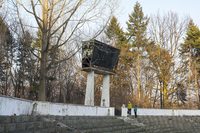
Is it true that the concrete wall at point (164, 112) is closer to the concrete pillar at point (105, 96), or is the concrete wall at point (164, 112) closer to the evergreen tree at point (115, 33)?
the concrete pillar at point (105, 96)

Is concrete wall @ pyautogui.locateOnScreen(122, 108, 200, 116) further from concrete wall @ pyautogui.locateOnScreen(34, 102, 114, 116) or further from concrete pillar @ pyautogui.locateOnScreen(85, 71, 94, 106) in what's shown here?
concrete wall @ pyautogui.locateOnScreen(34, 102, 114, 116)

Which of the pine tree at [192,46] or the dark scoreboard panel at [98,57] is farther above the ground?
the pine tree at [192,46]

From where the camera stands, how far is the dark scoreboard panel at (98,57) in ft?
85.4

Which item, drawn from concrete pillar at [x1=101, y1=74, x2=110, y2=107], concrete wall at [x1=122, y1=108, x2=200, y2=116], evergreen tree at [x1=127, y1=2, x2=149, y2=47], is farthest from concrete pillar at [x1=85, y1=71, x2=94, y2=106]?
evergreen tree at [x1=127, y1=2, x2=149, y2=47]

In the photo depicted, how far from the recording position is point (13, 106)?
499 inches

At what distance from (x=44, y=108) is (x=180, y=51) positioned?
117 ft

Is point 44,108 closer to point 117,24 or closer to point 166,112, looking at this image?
point 166,112

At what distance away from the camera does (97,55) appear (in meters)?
27.5

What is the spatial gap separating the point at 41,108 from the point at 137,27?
34.1 metres

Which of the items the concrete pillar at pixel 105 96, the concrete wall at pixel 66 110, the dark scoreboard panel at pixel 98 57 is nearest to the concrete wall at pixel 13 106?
the concrete wall at pixel 66 110

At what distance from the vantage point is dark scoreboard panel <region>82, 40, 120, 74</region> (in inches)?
1024

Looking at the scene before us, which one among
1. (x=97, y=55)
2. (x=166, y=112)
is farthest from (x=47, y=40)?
(x=166, y=112)

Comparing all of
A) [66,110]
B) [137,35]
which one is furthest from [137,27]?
[66,110]

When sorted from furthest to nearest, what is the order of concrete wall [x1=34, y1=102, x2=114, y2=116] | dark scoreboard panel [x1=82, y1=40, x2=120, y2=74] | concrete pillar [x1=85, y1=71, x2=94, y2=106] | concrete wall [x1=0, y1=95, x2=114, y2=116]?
concrete pillar [x1=85, y1=71, x2=94, y2=106], dark scoreboard panel [x1=82, y1=40, x2=120, y2=74], concrete wall [x1=34, y1=102, x2=114, y2=116], concrete wall [x1=0, y1=95, x2=114, y2=116]
